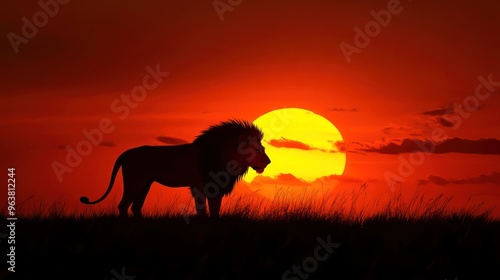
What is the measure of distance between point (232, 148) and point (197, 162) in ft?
2.38

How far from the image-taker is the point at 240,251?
724cm

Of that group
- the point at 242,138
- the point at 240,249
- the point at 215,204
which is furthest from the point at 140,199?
the point at 240,249

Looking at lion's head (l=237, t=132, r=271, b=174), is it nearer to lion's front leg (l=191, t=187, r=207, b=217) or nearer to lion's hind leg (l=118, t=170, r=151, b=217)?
lion's front leg (l=191, t=187, r=207, b=217)

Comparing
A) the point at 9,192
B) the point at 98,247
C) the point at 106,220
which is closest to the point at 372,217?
the point at 106,220

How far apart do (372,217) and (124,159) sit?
536 centimetres

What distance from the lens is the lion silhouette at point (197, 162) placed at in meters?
13.1

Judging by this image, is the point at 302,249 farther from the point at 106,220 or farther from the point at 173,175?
the point at 173,175

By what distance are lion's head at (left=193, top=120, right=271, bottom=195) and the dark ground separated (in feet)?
13.4

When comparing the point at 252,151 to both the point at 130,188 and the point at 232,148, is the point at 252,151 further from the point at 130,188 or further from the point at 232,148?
the point at 130,188

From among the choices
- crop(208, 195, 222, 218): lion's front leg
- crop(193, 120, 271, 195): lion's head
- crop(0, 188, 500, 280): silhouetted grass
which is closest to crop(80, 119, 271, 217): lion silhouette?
crop(193, 120, 271, 195): lion's head

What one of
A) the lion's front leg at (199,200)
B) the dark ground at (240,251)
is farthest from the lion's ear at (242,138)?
the dark ground at (240,251)

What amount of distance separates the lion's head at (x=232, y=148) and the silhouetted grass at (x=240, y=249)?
3650 mm

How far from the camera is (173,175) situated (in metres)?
13.1

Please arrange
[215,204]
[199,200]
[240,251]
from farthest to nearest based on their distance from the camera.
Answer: [199,200] → [215,204] → [240,251]
